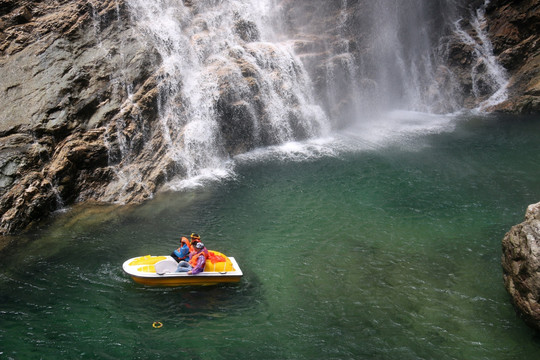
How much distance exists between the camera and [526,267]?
27.6 ft

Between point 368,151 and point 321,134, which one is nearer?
point 368,151

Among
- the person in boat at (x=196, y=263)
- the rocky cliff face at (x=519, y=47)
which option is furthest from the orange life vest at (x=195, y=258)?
the rocky cliff face at (x=519, y=47)

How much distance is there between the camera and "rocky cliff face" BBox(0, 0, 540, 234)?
1605cm

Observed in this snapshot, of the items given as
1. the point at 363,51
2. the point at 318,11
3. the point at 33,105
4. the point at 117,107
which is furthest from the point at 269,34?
the point at 33,105

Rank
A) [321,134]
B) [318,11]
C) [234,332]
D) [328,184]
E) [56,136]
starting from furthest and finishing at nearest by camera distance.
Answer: [318,11], [321,134], [328,184], [56,136], [234,332]

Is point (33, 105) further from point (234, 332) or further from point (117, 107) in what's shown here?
point (234, 332)

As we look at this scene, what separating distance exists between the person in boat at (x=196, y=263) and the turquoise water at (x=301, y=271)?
2.20ft

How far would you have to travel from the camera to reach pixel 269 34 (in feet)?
86.8

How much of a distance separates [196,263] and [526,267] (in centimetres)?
832

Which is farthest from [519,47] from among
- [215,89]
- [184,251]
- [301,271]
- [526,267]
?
[184,251]

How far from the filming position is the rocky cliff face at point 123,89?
52.6ft

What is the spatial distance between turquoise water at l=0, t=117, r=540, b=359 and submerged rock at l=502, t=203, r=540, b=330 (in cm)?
64

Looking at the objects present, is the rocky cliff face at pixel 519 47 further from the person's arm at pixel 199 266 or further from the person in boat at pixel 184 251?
the person's arm at pixel 199 266

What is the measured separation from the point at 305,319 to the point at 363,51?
2376 cm
